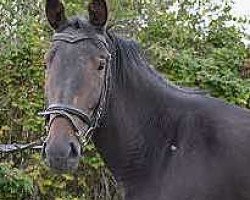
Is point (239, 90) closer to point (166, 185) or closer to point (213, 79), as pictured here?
point (213, 79)

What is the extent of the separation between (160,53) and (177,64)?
395mm

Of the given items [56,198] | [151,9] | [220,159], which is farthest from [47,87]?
[151,9]

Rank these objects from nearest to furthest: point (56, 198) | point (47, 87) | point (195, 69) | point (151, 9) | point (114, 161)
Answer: point (47, 87) → point (114, 161) → point (56, 198) → point (195, 69) → point (151, 9)

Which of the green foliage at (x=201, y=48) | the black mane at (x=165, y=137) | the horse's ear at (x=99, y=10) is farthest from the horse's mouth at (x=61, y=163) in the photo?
the green foliage at (x=201, y=48)

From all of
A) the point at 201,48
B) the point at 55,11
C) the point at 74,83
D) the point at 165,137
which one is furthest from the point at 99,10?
the point at 201,48

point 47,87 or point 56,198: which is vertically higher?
point 47,87

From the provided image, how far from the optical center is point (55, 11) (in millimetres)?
4320

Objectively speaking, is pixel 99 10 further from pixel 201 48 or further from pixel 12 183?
pixel 201 48

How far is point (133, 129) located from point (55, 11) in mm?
911

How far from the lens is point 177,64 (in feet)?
29.8

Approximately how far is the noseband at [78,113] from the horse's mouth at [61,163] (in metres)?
0.16

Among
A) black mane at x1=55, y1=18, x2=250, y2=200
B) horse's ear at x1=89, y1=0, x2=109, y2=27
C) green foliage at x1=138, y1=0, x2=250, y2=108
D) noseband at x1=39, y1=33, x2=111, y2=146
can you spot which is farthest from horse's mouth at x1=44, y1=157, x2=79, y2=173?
green foliage at x1=138, y1=0, x2=250, y2=108

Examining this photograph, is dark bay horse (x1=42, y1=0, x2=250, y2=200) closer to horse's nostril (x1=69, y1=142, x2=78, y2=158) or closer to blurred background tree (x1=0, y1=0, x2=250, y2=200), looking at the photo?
horse's nostril (x1=69, y1=142, x2=78, y2=158)

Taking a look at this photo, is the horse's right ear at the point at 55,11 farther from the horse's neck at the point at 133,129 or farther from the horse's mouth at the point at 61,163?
the horse's mouth at the point at 61,163
